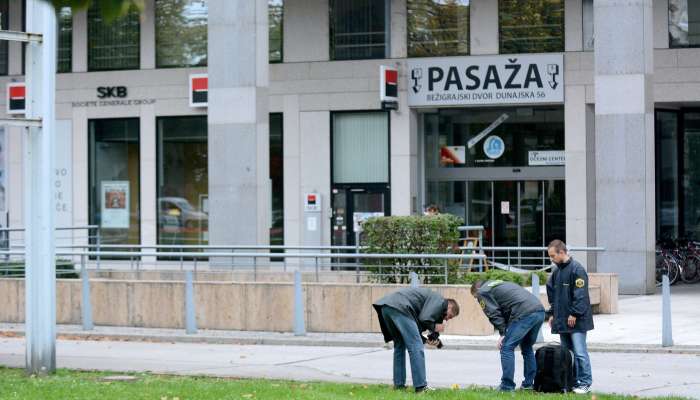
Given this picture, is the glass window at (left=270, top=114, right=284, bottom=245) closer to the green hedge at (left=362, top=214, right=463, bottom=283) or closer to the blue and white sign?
the blue and white sign

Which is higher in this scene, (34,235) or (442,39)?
(442,39)

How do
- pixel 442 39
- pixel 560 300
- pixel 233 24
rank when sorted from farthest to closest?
pixel 442 39, pixel 233 24, pixel 560 300

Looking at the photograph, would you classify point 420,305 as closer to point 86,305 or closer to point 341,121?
point 86,305

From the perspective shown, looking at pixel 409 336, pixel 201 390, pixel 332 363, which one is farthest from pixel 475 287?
pixel 332 363

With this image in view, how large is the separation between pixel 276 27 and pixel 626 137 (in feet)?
37.0

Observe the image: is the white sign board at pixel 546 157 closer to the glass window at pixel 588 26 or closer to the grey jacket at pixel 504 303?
the glass window at pixel 588 26

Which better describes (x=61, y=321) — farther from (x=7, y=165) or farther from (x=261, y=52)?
(x=7, y=165)

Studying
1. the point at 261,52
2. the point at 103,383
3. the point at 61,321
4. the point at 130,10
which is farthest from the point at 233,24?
the point at 130,10

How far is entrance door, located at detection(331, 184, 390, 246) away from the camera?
30.9m

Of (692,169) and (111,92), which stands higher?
(111,92)

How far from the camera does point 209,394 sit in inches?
449

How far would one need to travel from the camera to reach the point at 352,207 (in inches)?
1220

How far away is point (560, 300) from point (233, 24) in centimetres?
1539

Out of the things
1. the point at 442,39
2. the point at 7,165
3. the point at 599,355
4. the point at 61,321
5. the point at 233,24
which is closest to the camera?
the point at 599,355
